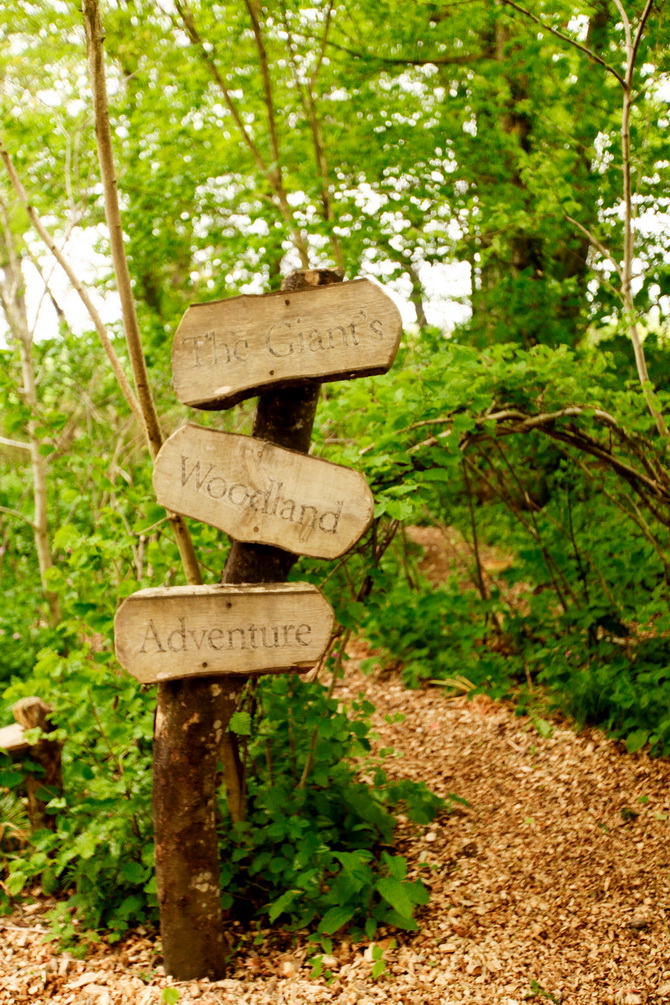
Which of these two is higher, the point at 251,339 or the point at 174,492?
the point at 251,339

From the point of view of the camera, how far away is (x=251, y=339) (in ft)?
7.23

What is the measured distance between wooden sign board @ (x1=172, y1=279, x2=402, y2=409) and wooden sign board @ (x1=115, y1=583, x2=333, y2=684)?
1.84ft

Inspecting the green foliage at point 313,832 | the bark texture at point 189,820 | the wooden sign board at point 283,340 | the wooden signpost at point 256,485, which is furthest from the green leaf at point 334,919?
the wooden sign board at point 283,340

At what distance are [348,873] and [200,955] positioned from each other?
0.56 metres

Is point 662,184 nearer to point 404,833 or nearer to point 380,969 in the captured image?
point 404,833

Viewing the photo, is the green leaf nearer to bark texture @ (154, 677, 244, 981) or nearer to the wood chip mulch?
the wood chip mulch

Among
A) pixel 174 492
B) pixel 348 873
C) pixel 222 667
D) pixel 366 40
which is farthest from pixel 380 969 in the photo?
pixel 366 40

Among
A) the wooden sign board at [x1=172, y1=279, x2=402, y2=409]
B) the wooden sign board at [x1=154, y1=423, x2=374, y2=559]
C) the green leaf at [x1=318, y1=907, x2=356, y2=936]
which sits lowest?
the green leaf at [x1=318, y1=907, x2=356, y2=936]

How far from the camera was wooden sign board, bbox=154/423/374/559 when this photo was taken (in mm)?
2176

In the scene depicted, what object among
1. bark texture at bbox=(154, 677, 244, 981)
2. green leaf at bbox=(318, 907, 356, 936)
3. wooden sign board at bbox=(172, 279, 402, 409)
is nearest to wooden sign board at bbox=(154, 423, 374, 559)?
wooden sign board at bbox=(172, 279, 402, 409)

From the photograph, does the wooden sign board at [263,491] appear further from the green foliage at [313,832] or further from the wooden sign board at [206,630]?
the green foliage at [313,832]

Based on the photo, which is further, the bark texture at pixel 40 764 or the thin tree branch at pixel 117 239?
the bark texture at pixel 40 764

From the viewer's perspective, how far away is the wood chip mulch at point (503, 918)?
250 centimetres

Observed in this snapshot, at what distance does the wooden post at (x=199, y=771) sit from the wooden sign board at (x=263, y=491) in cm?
16
